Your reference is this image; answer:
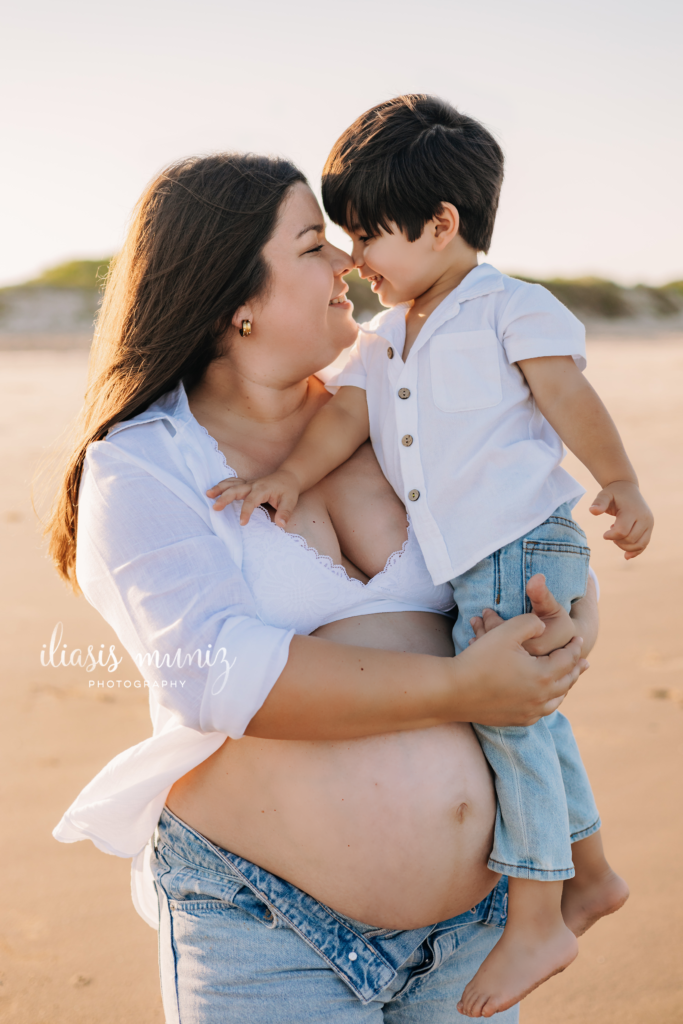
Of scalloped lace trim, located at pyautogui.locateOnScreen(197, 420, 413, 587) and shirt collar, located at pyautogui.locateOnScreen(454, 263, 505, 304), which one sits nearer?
scalloped lace trim, located at pyautogui.locateOnScreen(197, 420, 413, 587)

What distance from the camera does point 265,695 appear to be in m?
1.26

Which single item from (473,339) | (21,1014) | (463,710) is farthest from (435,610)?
(21,1014)

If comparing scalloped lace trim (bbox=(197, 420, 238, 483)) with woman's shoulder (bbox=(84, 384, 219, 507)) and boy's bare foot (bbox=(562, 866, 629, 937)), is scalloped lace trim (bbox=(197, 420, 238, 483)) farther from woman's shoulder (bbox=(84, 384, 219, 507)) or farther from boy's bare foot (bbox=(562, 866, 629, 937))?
boy's bare foot (bbox=(562, 866, 629, 937))

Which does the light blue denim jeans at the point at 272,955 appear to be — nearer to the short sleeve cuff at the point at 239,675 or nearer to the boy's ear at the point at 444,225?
the short sleeve cuff at the point at 239,675

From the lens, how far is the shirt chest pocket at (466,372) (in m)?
1.66

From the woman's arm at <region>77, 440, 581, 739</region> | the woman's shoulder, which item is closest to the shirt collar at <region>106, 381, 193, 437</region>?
the woman's shoulder

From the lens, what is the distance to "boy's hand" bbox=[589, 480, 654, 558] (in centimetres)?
161

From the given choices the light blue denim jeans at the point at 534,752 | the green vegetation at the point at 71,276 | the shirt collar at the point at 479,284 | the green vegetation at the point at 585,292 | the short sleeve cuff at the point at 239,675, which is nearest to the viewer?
the short sleeve cuff at the point at 239,675

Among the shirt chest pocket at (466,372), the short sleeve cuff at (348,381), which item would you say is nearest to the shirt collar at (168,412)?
the short sleeve cuff at (348,381)

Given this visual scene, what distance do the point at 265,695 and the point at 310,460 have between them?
0.60 meters

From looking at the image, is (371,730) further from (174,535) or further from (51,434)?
(51,434)

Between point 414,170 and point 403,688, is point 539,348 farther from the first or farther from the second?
point 403,688

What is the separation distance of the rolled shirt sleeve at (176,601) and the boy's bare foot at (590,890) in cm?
92

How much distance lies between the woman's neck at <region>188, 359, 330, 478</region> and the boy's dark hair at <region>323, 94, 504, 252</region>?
43cm
